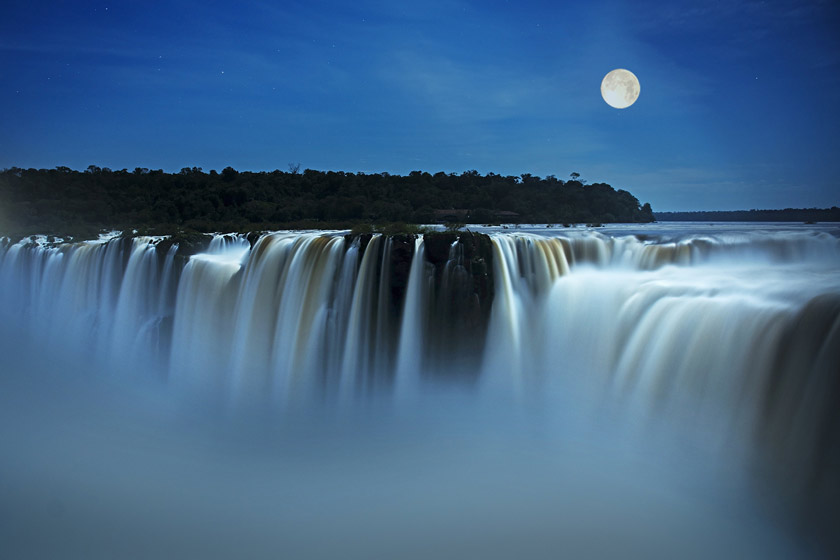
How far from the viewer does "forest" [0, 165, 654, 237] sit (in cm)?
3027

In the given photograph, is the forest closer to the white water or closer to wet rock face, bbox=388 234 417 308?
the white water

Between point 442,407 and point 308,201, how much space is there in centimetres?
2455

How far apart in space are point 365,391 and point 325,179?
28.5 meters

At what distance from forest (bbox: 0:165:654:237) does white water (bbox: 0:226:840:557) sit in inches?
478

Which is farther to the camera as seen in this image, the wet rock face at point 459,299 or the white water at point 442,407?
the wet rock face at point 459,299

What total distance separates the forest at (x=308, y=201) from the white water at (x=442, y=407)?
12.1 m

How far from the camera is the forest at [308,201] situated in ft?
99.3

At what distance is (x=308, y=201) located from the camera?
34.0 m

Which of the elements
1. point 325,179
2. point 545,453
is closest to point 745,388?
point 545,453

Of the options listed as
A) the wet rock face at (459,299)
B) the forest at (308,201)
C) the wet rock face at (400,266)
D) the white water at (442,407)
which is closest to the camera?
the white water at (442,407)

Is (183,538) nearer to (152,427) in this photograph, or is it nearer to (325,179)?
(152,427)

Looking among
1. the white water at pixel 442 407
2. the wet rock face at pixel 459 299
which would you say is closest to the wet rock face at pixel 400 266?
the white water at pixel 442 407

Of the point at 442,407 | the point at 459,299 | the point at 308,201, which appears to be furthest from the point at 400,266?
the point at 308,201

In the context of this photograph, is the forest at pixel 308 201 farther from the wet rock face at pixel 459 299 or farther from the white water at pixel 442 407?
the wet rock face at pixel 459 299
